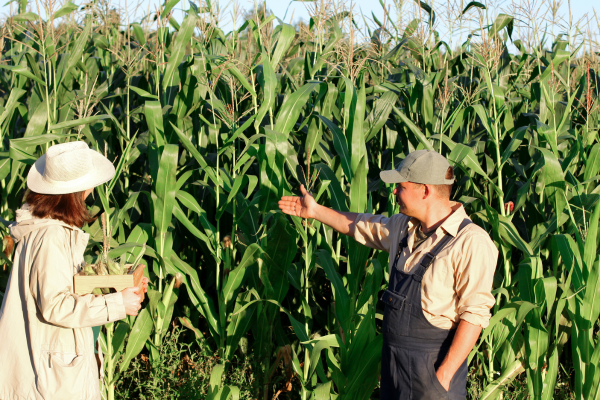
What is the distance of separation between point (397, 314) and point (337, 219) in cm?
70

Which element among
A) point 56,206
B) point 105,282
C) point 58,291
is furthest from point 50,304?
point 56,206

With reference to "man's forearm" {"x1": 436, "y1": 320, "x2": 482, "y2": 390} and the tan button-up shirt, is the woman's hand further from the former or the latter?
"man's forearm" {"x1": 436, "y1": 320, "x2": 482, "y2": 390}

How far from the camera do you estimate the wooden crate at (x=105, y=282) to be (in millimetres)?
2287

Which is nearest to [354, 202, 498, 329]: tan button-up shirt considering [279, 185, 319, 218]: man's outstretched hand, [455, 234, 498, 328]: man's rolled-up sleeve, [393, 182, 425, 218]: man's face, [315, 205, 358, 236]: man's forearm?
[455, 234, 498, 328]: man's rolled-up sleeve

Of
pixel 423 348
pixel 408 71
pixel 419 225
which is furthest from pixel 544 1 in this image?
pixel 423 348

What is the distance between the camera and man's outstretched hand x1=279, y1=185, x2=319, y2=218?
9.88 feet

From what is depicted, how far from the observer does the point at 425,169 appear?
250cm

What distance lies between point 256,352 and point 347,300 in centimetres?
85

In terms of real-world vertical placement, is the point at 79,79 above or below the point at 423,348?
above

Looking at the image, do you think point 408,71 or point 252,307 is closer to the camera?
point 252,307

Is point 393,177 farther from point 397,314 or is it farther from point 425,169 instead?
point 397,314

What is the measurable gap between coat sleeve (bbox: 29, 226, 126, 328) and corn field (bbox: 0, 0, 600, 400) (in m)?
0.67

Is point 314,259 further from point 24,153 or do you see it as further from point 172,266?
point 24,153

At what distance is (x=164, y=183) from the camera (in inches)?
136
